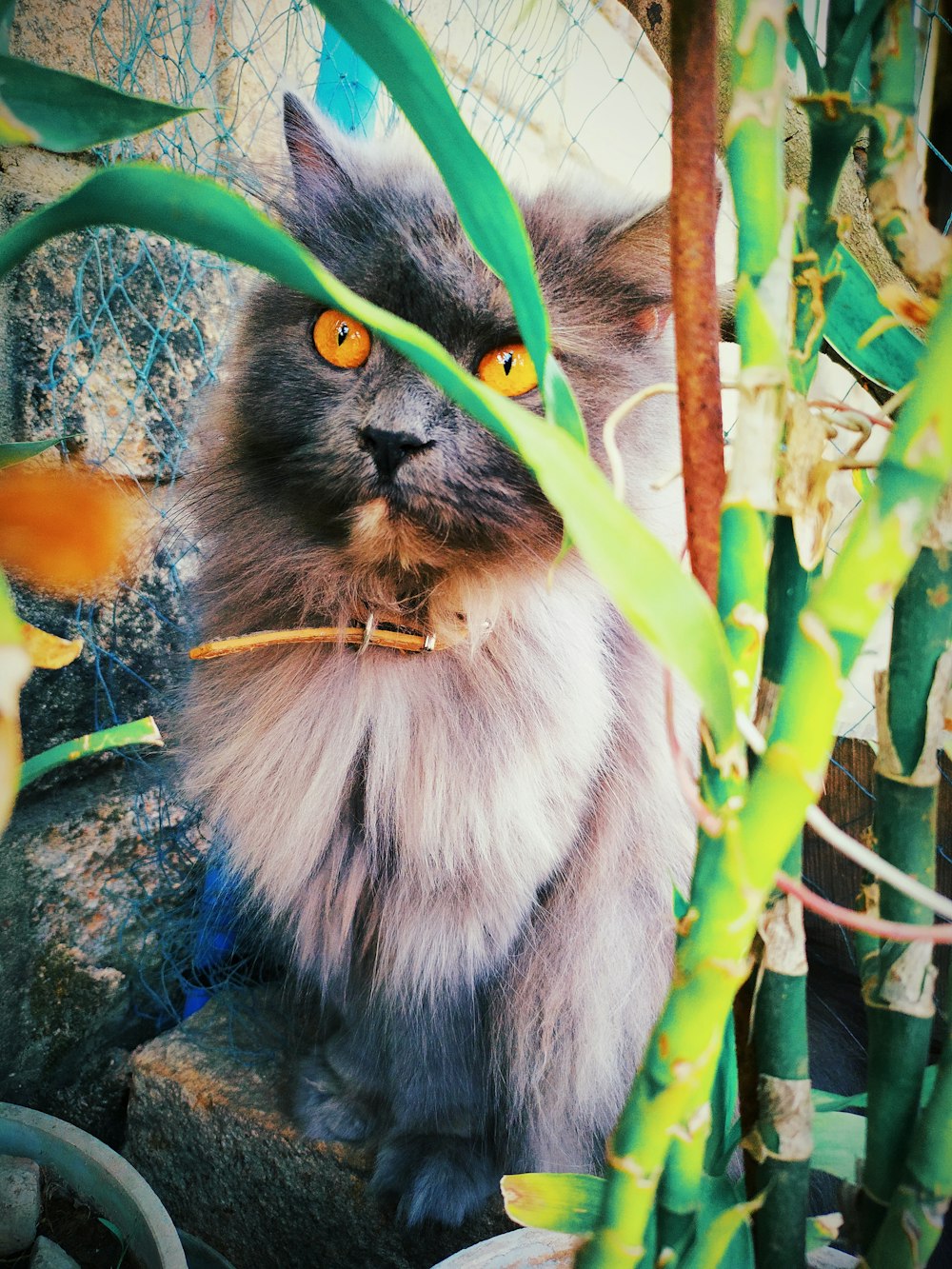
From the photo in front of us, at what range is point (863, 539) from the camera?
0.69 feet

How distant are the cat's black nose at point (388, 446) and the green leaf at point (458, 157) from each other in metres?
0.39

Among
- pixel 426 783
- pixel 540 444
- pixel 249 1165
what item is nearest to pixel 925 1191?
pixel 540 444

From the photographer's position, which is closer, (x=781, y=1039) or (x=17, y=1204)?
(x=781, y=1039)

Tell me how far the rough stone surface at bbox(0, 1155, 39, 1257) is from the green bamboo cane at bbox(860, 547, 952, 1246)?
2.34ft

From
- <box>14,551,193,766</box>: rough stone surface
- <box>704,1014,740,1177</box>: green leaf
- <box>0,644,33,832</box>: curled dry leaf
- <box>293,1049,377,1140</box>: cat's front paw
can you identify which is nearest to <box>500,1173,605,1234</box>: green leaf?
<box>704,1014,740,1177</box>: green leaf

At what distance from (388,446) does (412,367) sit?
8 cm

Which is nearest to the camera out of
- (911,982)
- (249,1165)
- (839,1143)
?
(911,982)

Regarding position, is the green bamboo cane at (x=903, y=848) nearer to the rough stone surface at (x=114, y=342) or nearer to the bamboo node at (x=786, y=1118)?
the bamboo node at (x=786, y=1118)

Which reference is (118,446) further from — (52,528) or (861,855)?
(861,855)

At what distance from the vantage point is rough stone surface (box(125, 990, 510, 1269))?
35.2 inches

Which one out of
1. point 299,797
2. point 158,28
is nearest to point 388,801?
point 299,797

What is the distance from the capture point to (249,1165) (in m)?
0.98

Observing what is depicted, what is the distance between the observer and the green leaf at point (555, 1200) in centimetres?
37

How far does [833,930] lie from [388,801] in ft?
2.33
